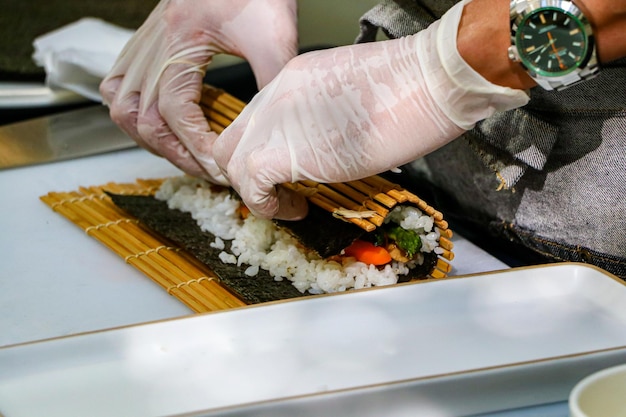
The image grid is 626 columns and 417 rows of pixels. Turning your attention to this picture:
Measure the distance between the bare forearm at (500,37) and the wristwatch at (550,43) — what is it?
0.02m

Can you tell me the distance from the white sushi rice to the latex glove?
108mm

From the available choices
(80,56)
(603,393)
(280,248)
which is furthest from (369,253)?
(80,56)

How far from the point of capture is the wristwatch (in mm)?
1117

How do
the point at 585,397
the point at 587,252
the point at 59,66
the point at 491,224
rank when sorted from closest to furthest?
the point at 585,397
the point at 587,252
the point at 491,224
the point at 59,66

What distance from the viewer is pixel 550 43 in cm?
114

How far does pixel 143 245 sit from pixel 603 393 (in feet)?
3.18

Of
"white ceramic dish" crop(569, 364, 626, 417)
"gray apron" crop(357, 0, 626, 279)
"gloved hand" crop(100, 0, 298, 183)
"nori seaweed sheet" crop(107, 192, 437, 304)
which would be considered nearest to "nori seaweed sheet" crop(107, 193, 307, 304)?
"nori seaweed sheet" crop(107, 192, 437, 304)

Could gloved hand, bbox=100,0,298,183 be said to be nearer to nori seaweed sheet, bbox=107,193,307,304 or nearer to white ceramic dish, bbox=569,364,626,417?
nori seaweed sheet, bbox=107,193,307,304

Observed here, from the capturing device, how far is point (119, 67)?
1725 millimetres

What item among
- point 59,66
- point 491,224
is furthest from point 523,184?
point 59,66

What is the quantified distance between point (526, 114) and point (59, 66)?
142 centimetres

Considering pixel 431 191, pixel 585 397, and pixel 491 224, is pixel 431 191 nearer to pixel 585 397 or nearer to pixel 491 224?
pixel 491 224

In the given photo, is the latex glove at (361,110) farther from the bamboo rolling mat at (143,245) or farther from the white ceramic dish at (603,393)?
the white ceramic dish at (603,393)

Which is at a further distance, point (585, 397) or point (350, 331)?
point (350, 331)
